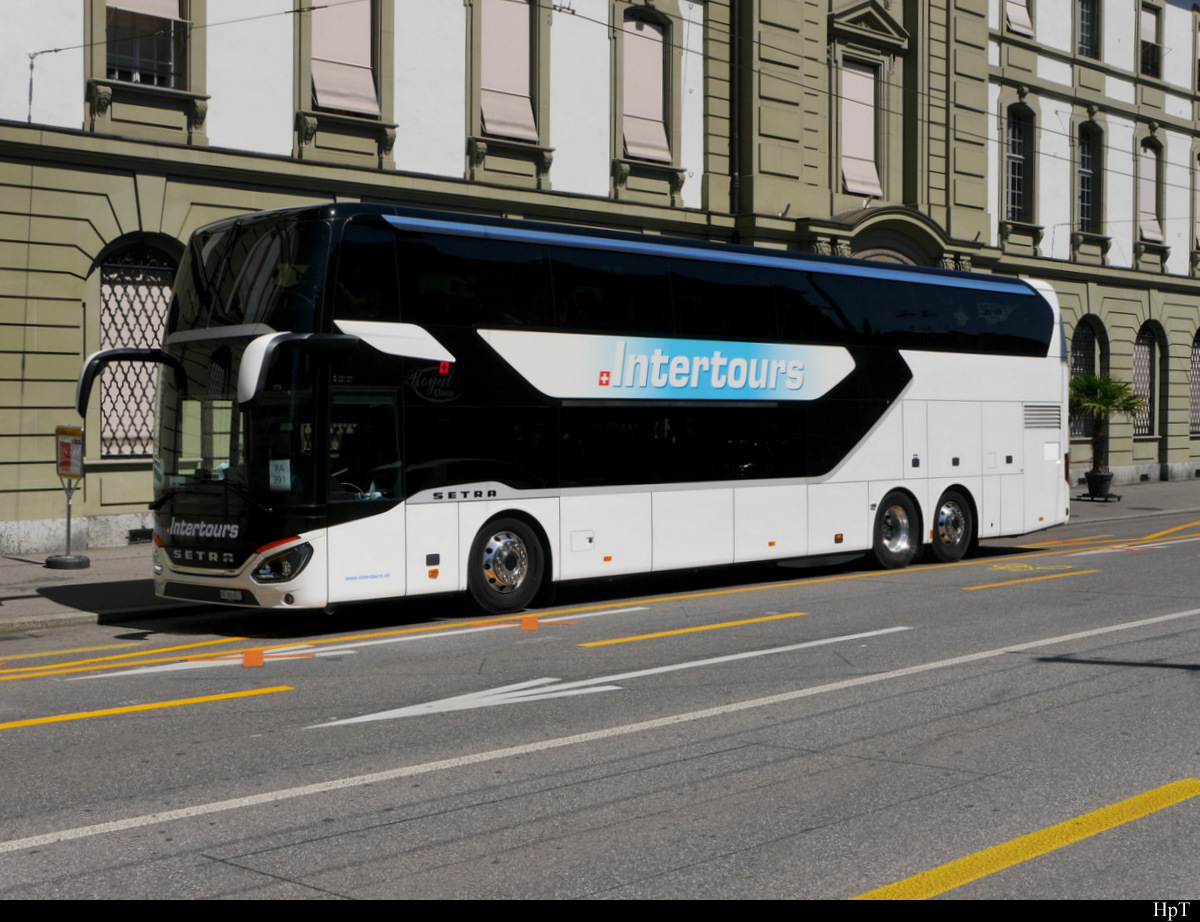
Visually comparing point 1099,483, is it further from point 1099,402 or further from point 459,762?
point 459,762

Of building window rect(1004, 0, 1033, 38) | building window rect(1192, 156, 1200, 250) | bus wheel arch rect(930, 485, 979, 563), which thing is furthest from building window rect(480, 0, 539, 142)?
building window rect(1192, 156, 1200, 250)

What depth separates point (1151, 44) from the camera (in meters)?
38.5

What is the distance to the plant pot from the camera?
3106 cm

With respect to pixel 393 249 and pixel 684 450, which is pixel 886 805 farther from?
pixel 684 450

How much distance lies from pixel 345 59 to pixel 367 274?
10149 millimetres

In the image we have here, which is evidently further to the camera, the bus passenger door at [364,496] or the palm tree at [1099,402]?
the palm tree at [1099,402]

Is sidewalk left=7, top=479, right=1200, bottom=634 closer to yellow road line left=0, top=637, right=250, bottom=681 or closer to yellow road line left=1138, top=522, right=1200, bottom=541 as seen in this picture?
yellow road line left=0, top=637, right=250, bottom=681

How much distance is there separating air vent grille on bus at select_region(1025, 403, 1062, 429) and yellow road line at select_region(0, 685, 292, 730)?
1330 centimetres

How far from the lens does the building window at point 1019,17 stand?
33781 millimetres

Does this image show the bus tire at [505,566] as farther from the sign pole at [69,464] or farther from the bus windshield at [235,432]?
the sign pole at [69,464]

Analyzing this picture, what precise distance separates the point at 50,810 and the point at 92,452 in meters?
13.6

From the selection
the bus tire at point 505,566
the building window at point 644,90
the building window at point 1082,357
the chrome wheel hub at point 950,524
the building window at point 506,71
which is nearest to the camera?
the bus tire at point 505,566

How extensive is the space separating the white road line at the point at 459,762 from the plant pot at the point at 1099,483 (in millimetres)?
22017

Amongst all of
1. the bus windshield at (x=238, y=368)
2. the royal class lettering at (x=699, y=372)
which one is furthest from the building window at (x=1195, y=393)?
the bus windshield at (x=238, y=368)
